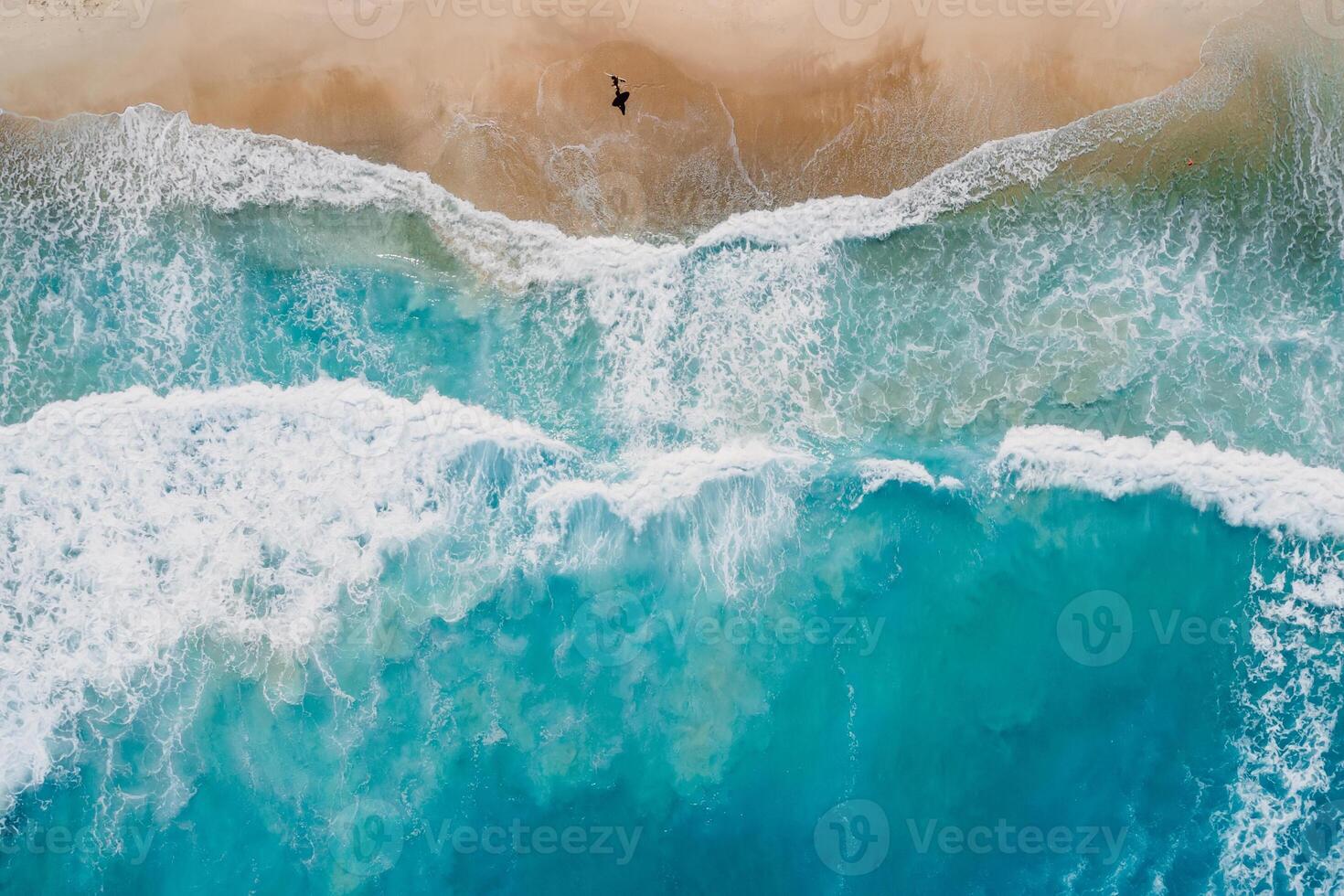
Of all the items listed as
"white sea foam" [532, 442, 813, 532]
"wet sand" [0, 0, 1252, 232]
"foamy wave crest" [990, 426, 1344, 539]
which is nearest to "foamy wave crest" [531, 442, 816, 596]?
"white sea foam" [532, 442, 813, 532]

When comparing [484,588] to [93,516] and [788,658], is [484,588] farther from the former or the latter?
[93,516]

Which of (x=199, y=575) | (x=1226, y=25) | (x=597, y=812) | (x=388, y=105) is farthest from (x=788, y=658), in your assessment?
(x=1226, y=25)

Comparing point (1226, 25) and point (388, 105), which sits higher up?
point (1226, 25)

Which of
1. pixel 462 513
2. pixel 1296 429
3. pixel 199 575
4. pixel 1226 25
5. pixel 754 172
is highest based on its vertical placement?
pixel 1226 25

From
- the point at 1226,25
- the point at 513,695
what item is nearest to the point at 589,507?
the point at 513,695

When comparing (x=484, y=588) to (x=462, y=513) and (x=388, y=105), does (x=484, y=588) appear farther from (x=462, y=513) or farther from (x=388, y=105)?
(x=388, y=105)
